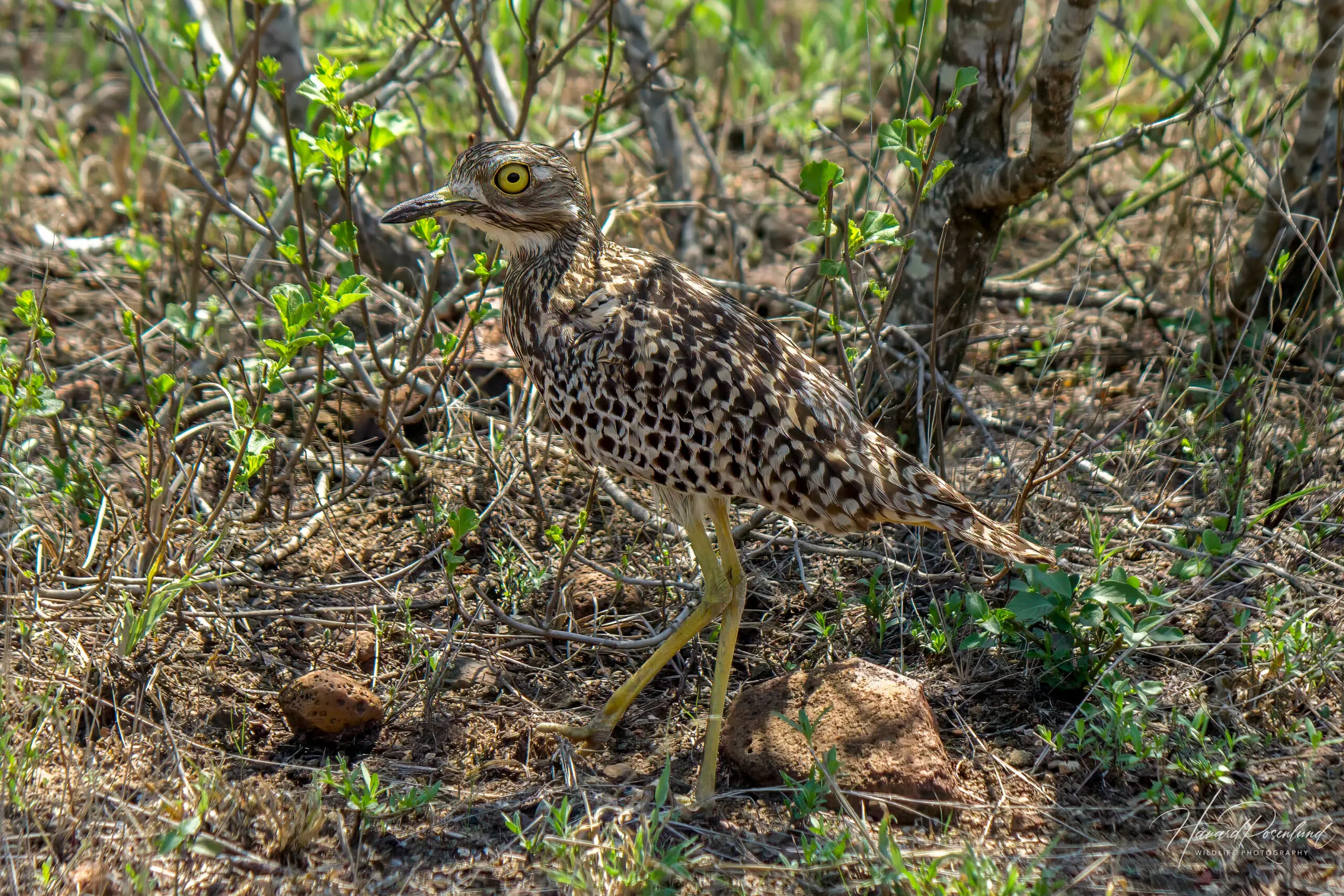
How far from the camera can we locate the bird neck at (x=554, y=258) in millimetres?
3590

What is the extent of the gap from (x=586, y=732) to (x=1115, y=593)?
1.55 metres

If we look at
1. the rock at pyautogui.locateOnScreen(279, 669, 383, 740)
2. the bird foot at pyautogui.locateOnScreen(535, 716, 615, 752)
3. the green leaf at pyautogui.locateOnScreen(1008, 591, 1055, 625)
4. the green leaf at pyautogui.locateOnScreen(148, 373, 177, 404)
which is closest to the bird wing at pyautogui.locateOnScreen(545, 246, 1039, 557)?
the green leaf at pyautogui.locateOnScreen(1008, 591, 1055, 625)

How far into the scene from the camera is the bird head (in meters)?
3.56

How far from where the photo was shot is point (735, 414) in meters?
3.27

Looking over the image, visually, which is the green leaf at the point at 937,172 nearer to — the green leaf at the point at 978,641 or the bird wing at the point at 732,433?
the bird wing at the point at 732,433

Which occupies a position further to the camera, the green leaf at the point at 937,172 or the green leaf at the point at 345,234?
the green leaf at the point at 345,234

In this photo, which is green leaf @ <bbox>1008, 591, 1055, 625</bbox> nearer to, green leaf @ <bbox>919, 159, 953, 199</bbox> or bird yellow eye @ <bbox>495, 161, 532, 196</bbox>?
green leaf @ <bbox>919, 159, 953, 199</bbox>

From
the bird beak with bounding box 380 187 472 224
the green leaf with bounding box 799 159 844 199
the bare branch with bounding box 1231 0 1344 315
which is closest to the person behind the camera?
the green leaf with bounding box 799 159 844 199

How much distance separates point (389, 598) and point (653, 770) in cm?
109

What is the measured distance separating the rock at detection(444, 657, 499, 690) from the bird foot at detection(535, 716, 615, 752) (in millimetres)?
305

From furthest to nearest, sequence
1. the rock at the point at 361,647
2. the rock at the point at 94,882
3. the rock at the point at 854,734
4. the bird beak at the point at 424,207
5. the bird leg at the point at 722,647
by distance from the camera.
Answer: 1. the rock at the point at 361,647
2. the bird beak at the point at 424,207
3. the bird leg at the point at 722,647
4. the rock at the point at 854,734
5. the rock at the point at 94,882

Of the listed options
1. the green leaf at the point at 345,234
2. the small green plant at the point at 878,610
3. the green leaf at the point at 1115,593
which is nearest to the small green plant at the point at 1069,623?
the green leaf at the point at 1115,593

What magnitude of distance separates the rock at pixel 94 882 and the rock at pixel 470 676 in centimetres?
112

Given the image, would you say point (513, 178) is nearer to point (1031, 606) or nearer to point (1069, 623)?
point (1031, 606)
